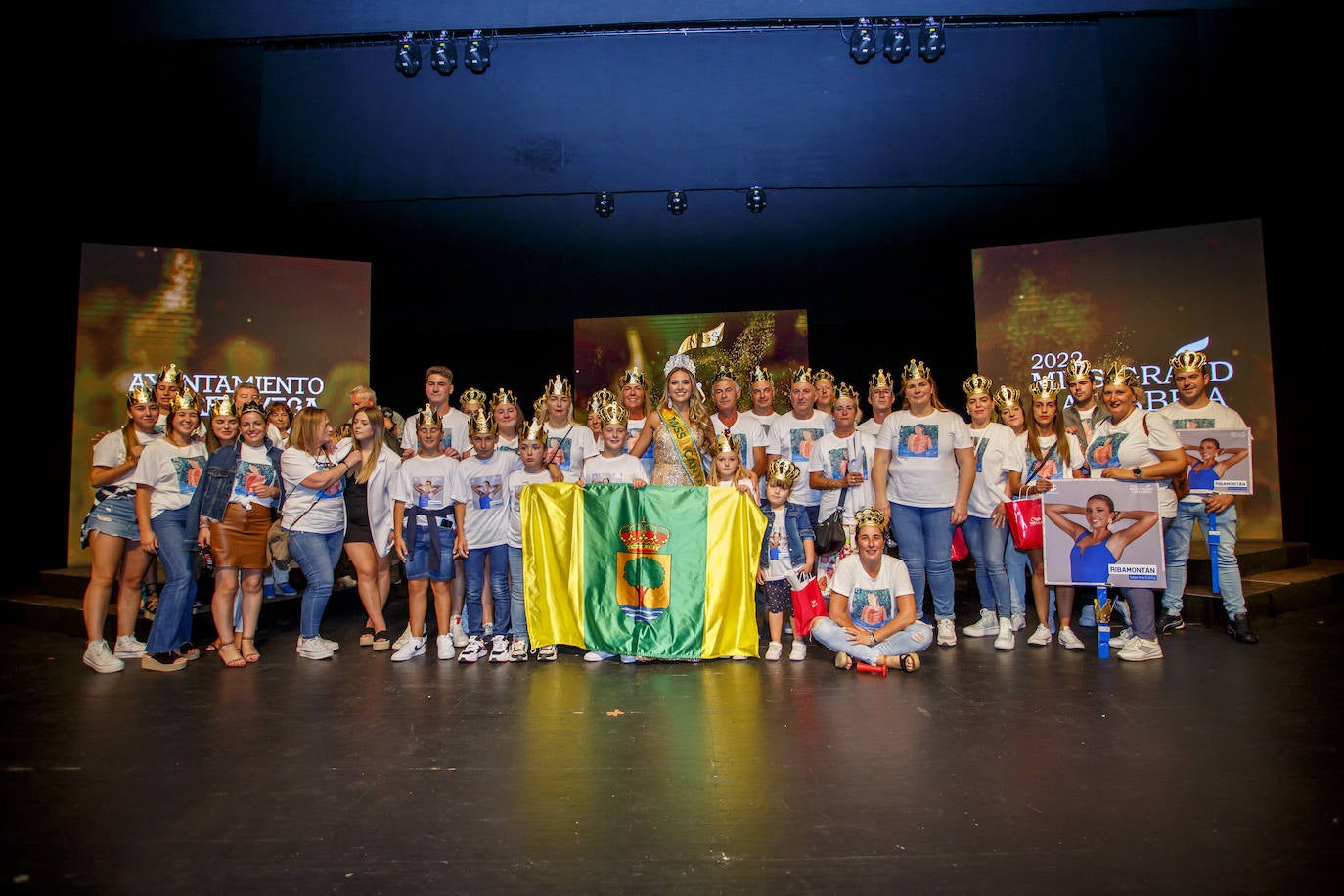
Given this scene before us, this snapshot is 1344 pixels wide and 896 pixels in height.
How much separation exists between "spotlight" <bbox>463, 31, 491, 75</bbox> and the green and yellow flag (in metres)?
3.67

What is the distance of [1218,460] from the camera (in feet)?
14.9

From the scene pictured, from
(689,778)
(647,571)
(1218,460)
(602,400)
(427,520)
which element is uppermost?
(602,400)

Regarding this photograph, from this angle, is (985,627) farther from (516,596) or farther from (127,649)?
(127,649)

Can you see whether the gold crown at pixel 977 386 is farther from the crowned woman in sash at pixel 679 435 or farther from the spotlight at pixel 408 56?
the spotlight at pixel 408 56

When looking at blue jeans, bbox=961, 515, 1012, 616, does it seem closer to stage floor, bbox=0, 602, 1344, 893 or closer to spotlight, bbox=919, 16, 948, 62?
stage floor, bbox=0, 602, 1344, 893

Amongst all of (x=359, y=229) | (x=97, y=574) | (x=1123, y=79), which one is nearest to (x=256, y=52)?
(x=359, y=229)

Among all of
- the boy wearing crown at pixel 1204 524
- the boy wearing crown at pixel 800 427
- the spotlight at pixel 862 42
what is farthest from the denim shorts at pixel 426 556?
the spotlight at pixel 862 42

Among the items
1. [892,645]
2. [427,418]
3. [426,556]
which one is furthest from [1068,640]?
[427,418]

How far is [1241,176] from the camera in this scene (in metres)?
6.75

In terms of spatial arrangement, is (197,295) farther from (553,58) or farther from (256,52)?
A: (553,58)

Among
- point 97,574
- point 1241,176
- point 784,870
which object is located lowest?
point 784,870

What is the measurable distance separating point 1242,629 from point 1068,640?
3.36 feet

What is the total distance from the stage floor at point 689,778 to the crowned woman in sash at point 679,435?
1103 millimetres

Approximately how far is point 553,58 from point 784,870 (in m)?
6.71
